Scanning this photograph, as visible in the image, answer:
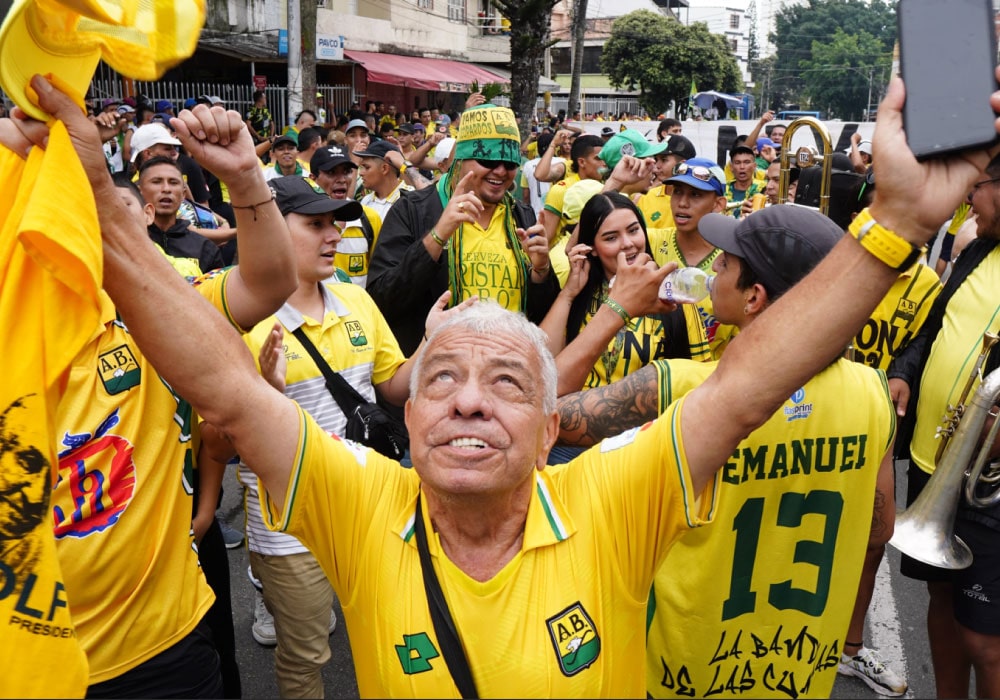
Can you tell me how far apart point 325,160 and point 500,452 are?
4937 millimetres

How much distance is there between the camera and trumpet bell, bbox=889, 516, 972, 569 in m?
3.06

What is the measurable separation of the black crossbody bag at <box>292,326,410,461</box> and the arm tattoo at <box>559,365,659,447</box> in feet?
3.18

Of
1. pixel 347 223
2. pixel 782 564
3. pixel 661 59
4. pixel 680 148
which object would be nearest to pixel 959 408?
pixel 782 564

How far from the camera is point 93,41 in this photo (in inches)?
68.9

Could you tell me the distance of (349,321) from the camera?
12.0 ft

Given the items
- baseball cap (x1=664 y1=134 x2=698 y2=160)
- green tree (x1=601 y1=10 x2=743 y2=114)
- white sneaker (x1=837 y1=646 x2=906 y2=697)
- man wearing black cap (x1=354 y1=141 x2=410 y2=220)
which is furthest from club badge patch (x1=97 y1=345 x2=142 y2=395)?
green tree (x1=601 y1=10 x2=743 y2=114)

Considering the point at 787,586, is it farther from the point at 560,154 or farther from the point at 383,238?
the point at 560,154

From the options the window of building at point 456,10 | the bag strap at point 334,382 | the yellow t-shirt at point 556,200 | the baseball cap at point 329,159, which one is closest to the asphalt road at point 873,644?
the bag strap at point 334,382

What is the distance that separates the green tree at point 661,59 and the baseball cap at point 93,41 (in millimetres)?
55130

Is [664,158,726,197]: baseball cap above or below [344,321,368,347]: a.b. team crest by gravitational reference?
above

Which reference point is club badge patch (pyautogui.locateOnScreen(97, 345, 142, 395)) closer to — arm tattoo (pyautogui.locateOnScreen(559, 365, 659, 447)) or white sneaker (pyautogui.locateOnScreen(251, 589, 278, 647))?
arm tattoo (pyautogui.locateOnScreen(559, 365, 659, 447))

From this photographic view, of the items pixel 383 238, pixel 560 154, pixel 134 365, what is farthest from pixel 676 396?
pixel 560 154

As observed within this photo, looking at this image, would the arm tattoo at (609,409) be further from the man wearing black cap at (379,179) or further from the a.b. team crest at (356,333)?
the man wearing black cap at (379,179)

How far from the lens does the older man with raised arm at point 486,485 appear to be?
5.87 feet
